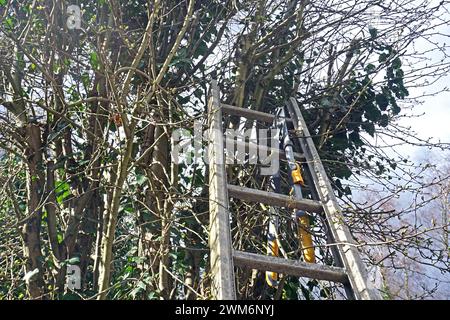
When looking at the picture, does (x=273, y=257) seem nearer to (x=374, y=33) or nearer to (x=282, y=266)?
(x=282, y=266)

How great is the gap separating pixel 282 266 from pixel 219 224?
0.31 metres

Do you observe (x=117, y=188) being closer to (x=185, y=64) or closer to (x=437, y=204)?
(x=185, y=64)

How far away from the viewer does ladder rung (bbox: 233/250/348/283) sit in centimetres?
186

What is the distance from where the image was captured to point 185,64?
3.69 m

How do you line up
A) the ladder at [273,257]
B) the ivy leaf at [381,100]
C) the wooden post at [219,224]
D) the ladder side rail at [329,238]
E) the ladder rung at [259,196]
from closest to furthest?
the wooden post at [219,224], the ladder at [273,257], the ladder side rail at [329,238], the ladder rung at [259,196], the ivy leaf at [381,100]

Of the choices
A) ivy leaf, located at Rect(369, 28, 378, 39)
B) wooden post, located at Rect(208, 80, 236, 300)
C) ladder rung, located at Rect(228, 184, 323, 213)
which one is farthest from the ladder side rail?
ivy leaf, located at Rect(369, 28, 378, 39)

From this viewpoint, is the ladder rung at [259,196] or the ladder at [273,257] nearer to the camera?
the ladder at [273,257]

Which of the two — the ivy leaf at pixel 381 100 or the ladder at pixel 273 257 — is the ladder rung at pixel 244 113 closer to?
the ladder at pixel 273 257

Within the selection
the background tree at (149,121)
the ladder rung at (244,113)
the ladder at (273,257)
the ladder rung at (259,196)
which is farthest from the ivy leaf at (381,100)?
the ladder rung at (259,196)

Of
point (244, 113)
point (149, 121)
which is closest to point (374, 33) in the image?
→ point (244, 113)

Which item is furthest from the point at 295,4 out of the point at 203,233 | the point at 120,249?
the point at 120,249

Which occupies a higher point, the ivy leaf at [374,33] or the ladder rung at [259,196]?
the ivy leaf at [374,33]

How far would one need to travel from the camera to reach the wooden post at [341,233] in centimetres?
186
